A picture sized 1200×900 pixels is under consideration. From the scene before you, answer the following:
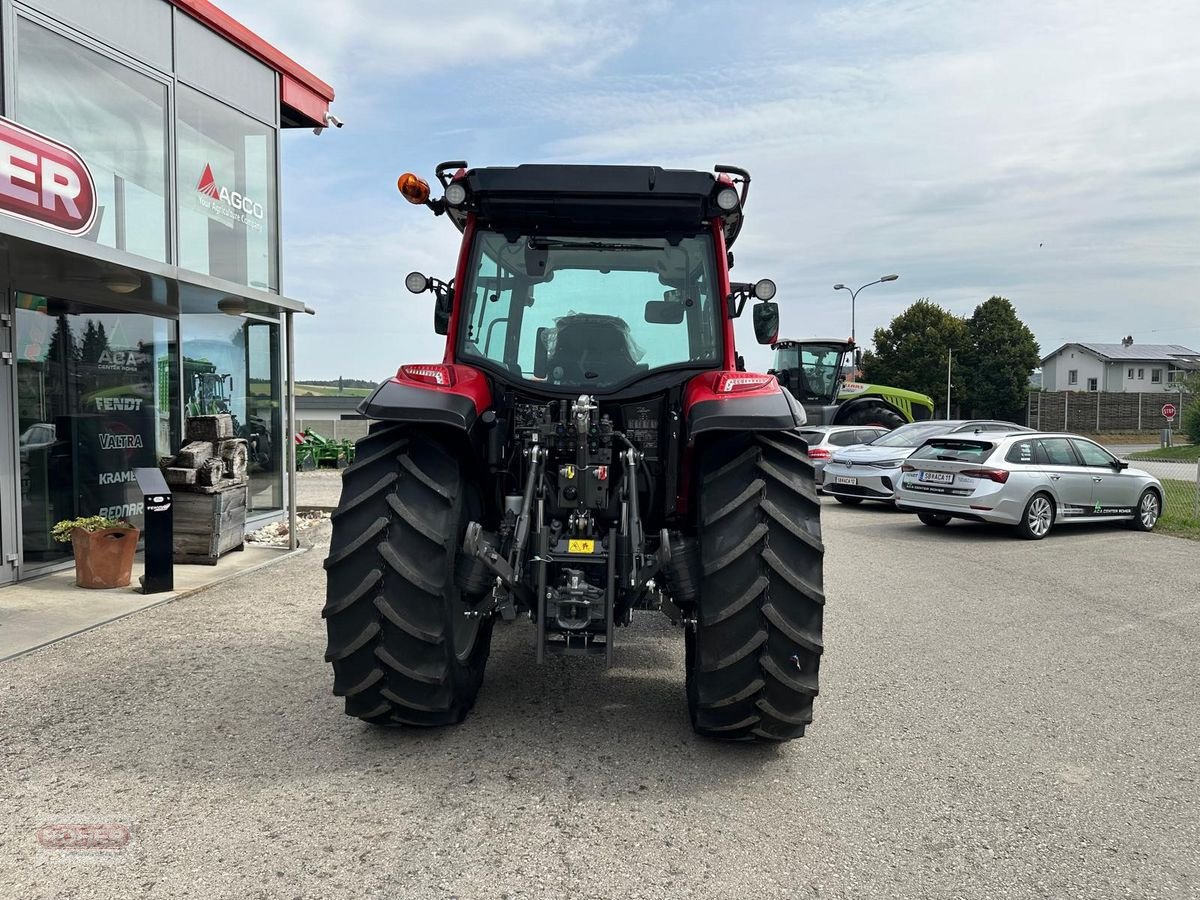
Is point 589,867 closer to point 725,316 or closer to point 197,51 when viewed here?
point 725,316

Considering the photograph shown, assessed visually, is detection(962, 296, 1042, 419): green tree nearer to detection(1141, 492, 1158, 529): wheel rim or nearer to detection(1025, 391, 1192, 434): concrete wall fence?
detection(1025, 391, 1192, 434): concrete wall fence

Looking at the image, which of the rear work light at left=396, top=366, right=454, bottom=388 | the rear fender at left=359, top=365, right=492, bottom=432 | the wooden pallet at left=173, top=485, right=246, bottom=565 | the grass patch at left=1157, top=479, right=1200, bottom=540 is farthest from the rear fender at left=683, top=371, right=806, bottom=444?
the grass patch at left=1157, top=479, right=1200, bottom=540

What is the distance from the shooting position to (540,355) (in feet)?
14.9

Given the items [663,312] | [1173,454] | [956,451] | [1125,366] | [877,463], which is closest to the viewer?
[663,312]

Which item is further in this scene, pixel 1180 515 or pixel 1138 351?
pixel 1138 351

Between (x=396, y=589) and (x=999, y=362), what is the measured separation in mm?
57788

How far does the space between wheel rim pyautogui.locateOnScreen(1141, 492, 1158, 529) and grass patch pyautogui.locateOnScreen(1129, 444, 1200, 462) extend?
21.4 m

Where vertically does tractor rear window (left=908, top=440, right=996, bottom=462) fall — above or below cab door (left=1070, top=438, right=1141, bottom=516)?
above

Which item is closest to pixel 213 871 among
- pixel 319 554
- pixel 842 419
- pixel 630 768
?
A: pixel 630 768

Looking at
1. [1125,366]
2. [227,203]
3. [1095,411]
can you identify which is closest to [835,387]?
[227,203]

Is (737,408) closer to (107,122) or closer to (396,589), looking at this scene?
(396,589)

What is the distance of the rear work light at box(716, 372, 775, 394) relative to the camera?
162 inches

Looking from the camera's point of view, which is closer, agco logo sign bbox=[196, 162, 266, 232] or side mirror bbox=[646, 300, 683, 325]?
side mirror bbox=[646, 300, 683, 325]

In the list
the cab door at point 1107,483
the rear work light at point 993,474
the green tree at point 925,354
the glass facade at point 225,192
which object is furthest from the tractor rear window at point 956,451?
the green tree at point 925,354
